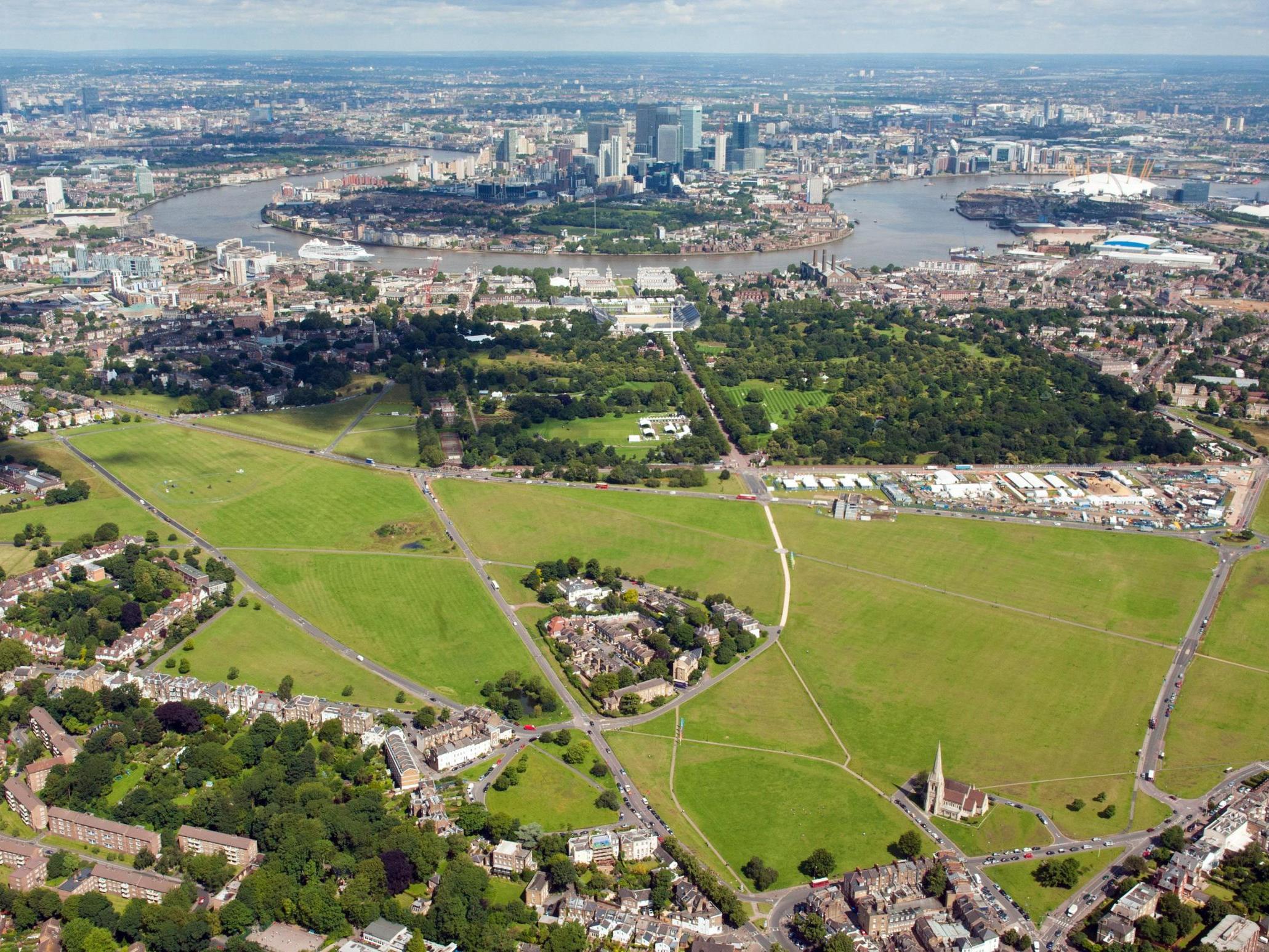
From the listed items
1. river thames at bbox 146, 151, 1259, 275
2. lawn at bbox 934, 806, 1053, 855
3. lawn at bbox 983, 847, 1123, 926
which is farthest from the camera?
river thames at bbox 146, 151, 1259, 275

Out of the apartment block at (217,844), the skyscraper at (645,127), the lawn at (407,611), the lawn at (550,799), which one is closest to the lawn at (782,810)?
the lawn at (550,799)

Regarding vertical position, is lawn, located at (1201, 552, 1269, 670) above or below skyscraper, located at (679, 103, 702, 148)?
below

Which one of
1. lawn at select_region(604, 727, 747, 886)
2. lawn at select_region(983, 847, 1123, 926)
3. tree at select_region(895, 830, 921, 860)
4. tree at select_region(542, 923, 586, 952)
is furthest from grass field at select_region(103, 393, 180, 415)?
lawn at select_region(983, 847, 1123, 926)

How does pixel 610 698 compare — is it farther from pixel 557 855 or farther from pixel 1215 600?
pixel 1215 600

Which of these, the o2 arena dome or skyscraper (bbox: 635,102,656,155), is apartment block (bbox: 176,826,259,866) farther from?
skyscraper (bbox: 635,102,656,155)

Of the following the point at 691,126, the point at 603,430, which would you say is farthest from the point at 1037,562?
the point at 691,126

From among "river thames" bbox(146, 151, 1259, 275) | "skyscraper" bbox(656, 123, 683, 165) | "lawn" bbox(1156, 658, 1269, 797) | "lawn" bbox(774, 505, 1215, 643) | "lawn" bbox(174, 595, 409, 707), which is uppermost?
"skyscraper" bbox(656, 123, 683, 165)

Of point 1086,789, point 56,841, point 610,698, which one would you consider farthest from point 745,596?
point 56,841
